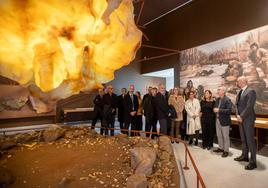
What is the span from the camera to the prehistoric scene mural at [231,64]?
213 inches

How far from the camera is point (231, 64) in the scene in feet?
20.4

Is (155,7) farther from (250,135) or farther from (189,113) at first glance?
(250,135)

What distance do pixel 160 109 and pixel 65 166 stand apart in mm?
3105

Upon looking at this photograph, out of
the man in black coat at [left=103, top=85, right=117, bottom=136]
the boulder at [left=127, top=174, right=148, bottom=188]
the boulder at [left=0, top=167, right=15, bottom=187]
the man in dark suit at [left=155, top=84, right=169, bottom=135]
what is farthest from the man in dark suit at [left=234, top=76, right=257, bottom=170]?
the boulder at [left=0, top=167, right=15, bottom=187]

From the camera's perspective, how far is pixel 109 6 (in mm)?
2412

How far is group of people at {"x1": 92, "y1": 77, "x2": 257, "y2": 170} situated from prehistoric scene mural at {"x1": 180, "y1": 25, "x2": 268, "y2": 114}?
900 mm

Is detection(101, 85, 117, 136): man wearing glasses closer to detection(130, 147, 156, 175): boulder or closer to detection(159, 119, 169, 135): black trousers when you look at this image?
detection(159, 119, 169, 135): black trousers

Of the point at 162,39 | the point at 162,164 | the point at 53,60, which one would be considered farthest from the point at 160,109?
the point at 162,39

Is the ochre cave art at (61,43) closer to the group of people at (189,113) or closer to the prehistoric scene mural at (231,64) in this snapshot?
the group of people at (189,113)

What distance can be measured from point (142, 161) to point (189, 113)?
112 inches

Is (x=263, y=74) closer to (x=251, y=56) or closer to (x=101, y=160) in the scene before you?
(x=251, y=56)

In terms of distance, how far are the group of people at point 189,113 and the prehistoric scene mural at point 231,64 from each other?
0.90 m

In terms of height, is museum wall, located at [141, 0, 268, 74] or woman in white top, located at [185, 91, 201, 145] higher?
museum wall, located at [141, 0, 268, 74]

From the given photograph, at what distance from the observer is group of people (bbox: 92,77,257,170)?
3.90m
